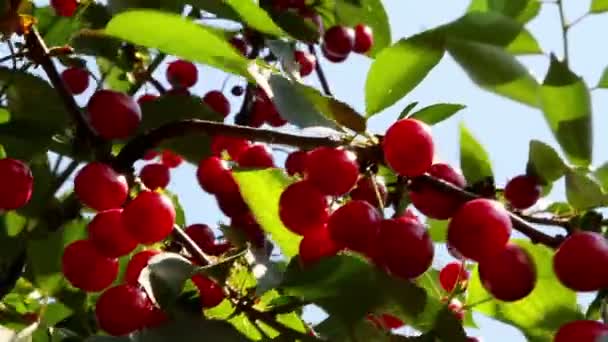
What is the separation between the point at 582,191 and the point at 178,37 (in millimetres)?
386

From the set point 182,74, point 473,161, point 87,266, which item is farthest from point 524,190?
point 182,74

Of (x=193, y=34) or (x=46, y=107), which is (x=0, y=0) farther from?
(x=193, y=34)

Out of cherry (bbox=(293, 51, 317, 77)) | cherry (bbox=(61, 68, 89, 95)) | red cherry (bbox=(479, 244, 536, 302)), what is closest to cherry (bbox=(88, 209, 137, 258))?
red cherry (bbox=(479, 244, 536, 302))

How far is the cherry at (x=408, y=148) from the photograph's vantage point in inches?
36.2

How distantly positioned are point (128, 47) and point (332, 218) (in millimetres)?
760

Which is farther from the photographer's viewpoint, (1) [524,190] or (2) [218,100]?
(2) [218,100]

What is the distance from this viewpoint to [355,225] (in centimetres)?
92

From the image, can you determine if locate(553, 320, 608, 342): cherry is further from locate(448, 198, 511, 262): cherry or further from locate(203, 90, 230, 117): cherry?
locate(203, 90, 230, 117): cherry

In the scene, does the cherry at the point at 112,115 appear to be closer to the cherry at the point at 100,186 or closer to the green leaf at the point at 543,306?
the cherry at the point at 100,186

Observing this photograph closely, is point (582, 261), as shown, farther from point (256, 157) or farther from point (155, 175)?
point (155, 175)

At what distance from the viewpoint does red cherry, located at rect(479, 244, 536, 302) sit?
0.90m

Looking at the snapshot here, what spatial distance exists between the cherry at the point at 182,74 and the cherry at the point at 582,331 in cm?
111

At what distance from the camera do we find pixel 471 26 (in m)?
0.88

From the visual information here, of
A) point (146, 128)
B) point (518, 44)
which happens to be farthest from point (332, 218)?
point (146, 128)
